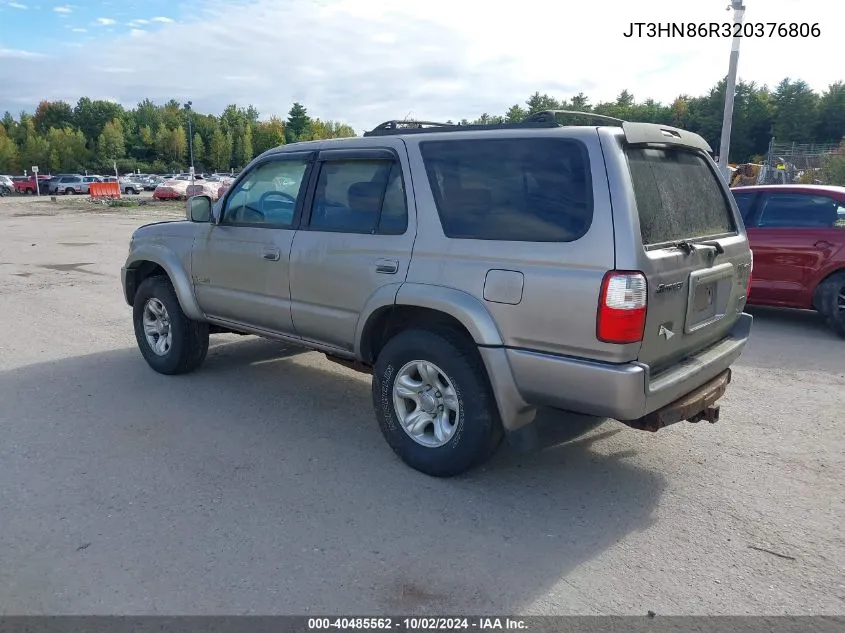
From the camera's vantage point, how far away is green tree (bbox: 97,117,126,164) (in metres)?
86.6

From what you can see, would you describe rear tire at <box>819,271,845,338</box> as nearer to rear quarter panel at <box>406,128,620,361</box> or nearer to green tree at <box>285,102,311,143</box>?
rear quarter panel at <box>406,128,620,361</box>

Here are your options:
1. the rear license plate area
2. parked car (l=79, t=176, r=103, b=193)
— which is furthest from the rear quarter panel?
parked car (l=79, t=176, r=103, b=193)

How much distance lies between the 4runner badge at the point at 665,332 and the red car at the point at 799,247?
519cm

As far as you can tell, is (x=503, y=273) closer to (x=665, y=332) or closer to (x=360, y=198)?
(x=665, y=332)

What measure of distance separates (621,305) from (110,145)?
96.4 m

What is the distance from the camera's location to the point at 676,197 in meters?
3.82

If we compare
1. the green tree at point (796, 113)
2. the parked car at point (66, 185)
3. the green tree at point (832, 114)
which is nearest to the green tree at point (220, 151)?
the parked car at point (66, 185)

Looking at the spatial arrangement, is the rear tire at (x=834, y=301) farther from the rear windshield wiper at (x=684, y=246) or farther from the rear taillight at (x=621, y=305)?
the rear taillight at (x=621, y=305)

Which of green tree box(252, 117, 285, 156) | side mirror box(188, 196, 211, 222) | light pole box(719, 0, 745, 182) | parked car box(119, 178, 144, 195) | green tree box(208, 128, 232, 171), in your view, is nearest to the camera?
side mirror box(188, 196, 211, 222)

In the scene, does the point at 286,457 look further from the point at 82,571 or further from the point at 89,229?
the point at 89,229

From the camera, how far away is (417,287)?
388 centimetres

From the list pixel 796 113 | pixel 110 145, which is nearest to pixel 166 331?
pixel 796 113

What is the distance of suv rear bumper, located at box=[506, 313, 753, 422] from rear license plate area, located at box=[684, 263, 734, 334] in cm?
26

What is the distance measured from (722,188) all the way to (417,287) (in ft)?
7.22
